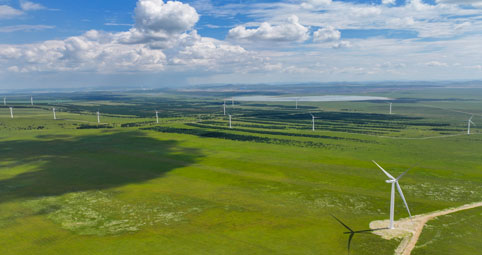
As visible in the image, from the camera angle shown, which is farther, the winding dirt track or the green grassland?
the green grassland

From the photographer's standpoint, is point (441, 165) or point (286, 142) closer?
point (441, 165)

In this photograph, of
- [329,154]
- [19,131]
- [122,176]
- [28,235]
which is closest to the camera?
[28,235]

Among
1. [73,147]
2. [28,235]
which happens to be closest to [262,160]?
[28,235]

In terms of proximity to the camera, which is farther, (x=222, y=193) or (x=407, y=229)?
(x=222, y=193)

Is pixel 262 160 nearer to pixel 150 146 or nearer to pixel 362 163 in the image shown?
pixel 362 163

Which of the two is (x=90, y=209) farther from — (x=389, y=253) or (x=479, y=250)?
(x=479, y=250)

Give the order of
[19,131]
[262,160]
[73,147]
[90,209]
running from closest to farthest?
[90,209] → [262,160] → [73,147] → [19,131]

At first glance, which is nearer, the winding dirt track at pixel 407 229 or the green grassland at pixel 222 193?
the winding dirt track at pixel 407 229
